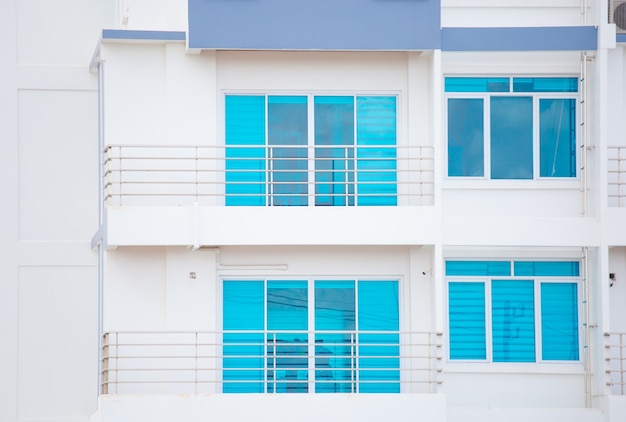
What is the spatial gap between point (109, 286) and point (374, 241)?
136 inches

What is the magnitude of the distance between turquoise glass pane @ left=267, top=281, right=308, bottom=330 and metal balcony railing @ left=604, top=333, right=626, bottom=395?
3.94 m

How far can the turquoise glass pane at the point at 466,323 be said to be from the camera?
20859mm

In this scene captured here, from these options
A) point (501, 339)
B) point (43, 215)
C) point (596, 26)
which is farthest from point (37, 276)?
point (596, 26)

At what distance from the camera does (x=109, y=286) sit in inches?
797

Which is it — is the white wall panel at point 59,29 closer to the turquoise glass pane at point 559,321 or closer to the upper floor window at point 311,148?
the upper floor window at point 311,148

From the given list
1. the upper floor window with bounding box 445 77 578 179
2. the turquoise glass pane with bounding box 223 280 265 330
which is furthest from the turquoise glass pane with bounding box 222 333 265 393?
the upper floor window with bounding box 445 77 578 179

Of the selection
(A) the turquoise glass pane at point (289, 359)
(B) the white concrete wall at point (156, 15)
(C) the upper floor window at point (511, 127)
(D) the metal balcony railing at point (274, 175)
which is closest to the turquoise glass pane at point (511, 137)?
(C) the upper floor window at point (511, 127)

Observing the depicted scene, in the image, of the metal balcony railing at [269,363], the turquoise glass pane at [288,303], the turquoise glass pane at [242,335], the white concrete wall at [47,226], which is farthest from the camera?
the white concrete wall at [47,226]

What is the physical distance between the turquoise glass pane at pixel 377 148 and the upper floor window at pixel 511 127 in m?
0.78

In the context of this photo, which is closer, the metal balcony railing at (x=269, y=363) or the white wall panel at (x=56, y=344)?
the metal balcony railing at (x=269, y=363)

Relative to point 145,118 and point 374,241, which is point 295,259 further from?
point 145,118

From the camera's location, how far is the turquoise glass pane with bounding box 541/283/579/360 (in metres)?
20.9

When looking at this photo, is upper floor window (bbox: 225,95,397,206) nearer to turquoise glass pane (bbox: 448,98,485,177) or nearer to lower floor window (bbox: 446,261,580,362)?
turquoise glass pane (bbox: 448,98,485,177)

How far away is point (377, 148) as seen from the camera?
2072 centimetres
